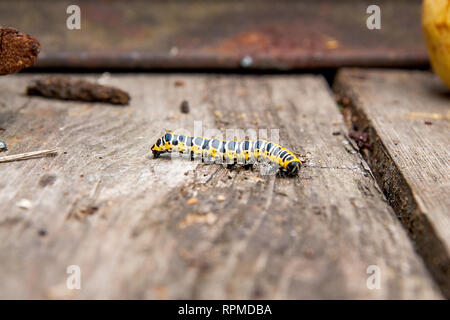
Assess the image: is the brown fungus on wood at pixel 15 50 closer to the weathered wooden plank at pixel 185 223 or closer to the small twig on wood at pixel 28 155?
the weathered wooden plank at pixel 185 223

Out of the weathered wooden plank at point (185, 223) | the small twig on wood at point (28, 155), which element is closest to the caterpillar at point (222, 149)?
the weathered wooden plank at point (185, 223)

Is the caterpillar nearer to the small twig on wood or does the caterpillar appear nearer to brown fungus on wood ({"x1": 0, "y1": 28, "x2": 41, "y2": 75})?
the small twig on wood

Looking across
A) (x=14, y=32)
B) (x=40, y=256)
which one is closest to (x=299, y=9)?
(x=14, y=32)

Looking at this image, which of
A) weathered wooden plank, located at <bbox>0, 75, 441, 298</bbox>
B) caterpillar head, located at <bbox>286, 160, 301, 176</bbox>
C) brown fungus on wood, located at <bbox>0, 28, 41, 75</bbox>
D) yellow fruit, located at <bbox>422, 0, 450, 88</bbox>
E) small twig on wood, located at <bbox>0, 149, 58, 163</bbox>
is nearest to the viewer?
weathered wooden plank, located at <bbox>0, 75, 441, 298</bbox>

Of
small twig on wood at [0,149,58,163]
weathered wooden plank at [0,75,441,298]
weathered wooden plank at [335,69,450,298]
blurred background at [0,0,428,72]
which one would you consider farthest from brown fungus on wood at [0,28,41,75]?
weathered wooden plank at [335,69,450,298]

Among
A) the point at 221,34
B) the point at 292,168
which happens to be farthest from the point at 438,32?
the point at 221,34

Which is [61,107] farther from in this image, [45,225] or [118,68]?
[45,225]
